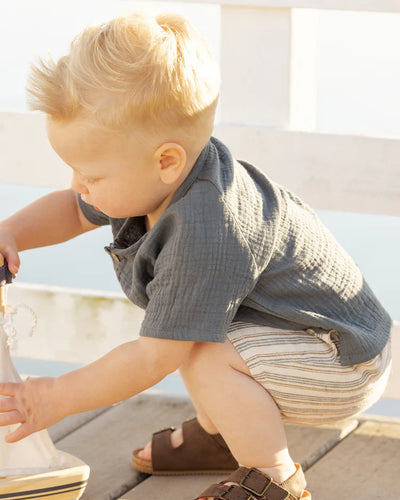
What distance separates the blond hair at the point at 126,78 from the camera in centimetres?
109

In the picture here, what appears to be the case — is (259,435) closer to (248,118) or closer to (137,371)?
(137,371)

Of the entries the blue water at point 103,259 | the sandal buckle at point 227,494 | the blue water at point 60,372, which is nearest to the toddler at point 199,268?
the sandal buckle at point 227,494

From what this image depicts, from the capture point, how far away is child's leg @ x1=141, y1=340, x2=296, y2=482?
1227mm

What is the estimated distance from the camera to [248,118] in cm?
174

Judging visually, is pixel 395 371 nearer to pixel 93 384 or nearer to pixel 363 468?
pixel 363 468

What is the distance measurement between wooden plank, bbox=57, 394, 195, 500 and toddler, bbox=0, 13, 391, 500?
24cm

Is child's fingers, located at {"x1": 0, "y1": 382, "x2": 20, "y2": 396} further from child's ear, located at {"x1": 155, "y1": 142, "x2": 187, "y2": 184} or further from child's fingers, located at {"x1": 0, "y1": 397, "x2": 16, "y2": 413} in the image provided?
child's ear, located at {"x1": 155, "y1": 142, "x2": 187, "y2": 184}

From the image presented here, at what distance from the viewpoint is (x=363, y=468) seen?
1.48 metres

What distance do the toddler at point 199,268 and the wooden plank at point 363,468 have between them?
15cm

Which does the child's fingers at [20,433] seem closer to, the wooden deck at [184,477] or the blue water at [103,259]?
the wooden deck at [184,477]

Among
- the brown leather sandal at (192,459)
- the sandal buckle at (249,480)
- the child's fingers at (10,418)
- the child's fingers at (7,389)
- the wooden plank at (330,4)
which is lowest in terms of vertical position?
the brown leather sandal at (192,459)

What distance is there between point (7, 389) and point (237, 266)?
0.37m

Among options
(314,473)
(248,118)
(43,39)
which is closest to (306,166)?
(248,118)

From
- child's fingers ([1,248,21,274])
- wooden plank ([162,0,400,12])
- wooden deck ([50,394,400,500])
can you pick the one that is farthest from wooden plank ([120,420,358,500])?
wooden plank ([162,0,400,12])
